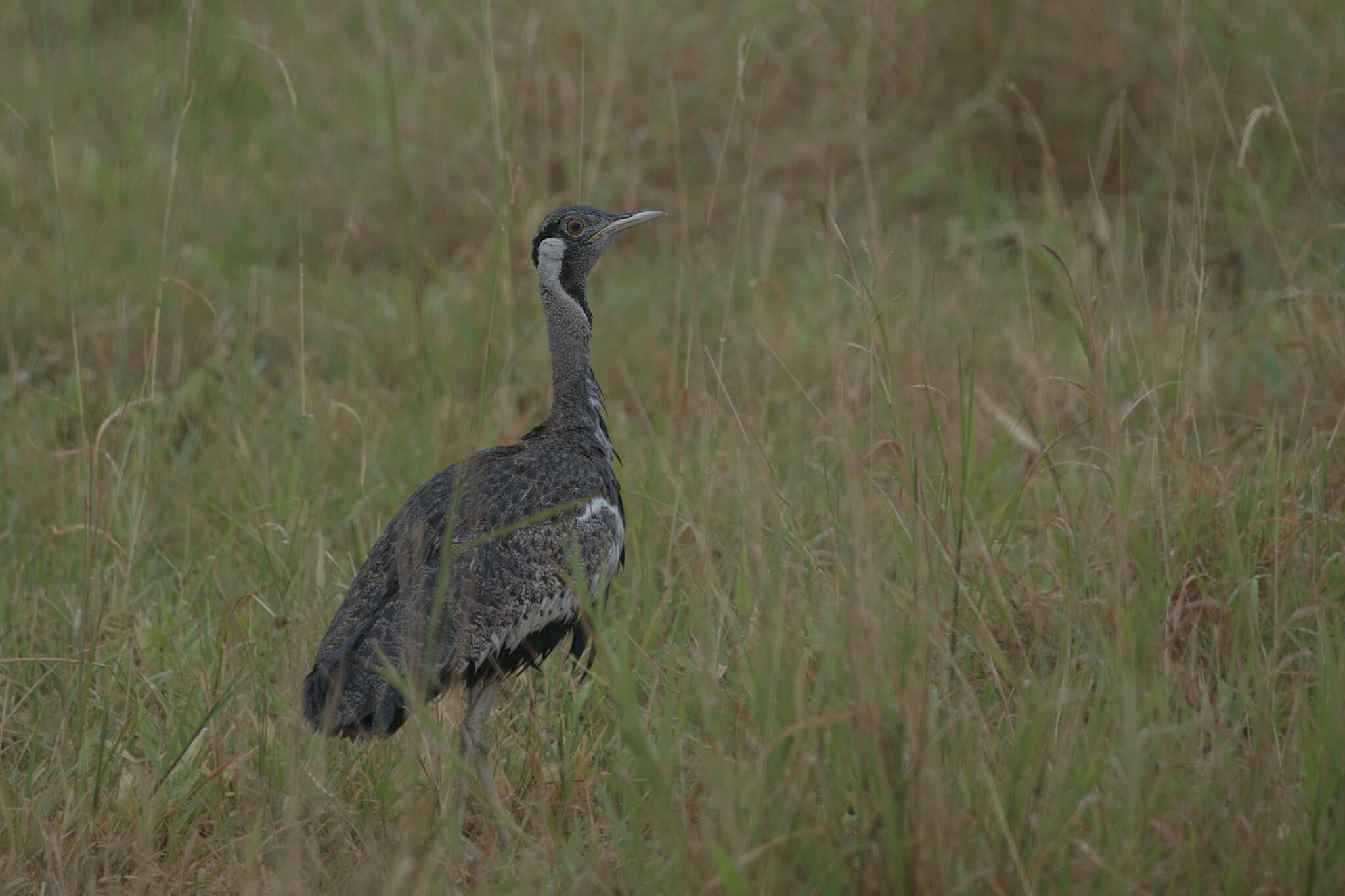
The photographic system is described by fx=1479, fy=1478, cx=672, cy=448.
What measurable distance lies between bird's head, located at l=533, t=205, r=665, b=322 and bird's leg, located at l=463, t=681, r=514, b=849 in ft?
3.67

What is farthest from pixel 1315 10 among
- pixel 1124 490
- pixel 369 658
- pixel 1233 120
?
pixel 369 658

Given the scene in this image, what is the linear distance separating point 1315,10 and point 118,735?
5.13m

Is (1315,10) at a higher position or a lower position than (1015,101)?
higher

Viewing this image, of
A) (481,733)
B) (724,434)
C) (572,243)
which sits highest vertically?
(572,243)

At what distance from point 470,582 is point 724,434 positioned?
1535mm

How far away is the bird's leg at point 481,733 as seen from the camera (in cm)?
322

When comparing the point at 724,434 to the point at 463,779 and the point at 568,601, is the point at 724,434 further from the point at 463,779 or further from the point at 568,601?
the point at 463,779

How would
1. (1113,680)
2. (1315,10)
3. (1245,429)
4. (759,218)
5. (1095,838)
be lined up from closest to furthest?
1. (1095,838)
2. (1113,680)
3. (1245,429)
4. (1315,10)
5. (759,218)

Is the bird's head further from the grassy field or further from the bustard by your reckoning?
the bustard

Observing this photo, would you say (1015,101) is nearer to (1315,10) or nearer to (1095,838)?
(1315,10)

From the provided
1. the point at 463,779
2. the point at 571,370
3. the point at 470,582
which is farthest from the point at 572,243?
the point at 463,779

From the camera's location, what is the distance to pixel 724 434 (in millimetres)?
4578

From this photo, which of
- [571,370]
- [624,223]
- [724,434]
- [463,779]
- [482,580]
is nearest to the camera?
[463,779]

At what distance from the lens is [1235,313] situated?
521cm
